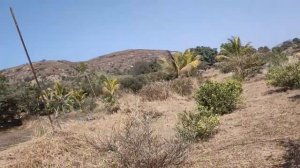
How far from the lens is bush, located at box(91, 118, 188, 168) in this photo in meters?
6.69

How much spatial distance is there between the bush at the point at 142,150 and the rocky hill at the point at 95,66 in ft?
230

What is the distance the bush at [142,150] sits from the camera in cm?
669

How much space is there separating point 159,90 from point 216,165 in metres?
16.0

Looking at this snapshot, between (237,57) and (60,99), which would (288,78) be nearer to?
(237,57)

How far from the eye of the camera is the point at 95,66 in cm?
9350

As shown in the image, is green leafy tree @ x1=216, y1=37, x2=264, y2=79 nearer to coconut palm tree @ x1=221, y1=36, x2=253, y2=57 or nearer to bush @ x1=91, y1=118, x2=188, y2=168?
coconut palm tree @ x1=221, y1=36, x2=253, y2=57

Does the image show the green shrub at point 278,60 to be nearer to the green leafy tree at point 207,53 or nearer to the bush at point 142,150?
the bush at point 142,150

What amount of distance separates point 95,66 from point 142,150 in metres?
87.8

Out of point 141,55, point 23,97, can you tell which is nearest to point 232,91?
point 23,97

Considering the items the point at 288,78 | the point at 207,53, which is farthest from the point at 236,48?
the point at 207,53

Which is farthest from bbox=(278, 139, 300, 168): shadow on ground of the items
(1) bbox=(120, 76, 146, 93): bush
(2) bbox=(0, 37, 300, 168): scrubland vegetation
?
(1) bbox=(120, 76, 146, 93): bush

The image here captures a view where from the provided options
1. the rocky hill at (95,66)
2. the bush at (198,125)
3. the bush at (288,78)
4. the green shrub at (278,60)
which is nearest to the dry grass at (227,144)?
the bush at (198,125)

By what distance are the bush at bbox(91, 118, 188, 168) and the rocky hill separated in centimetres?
7012

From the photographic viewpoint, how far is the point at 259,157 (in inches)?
305
